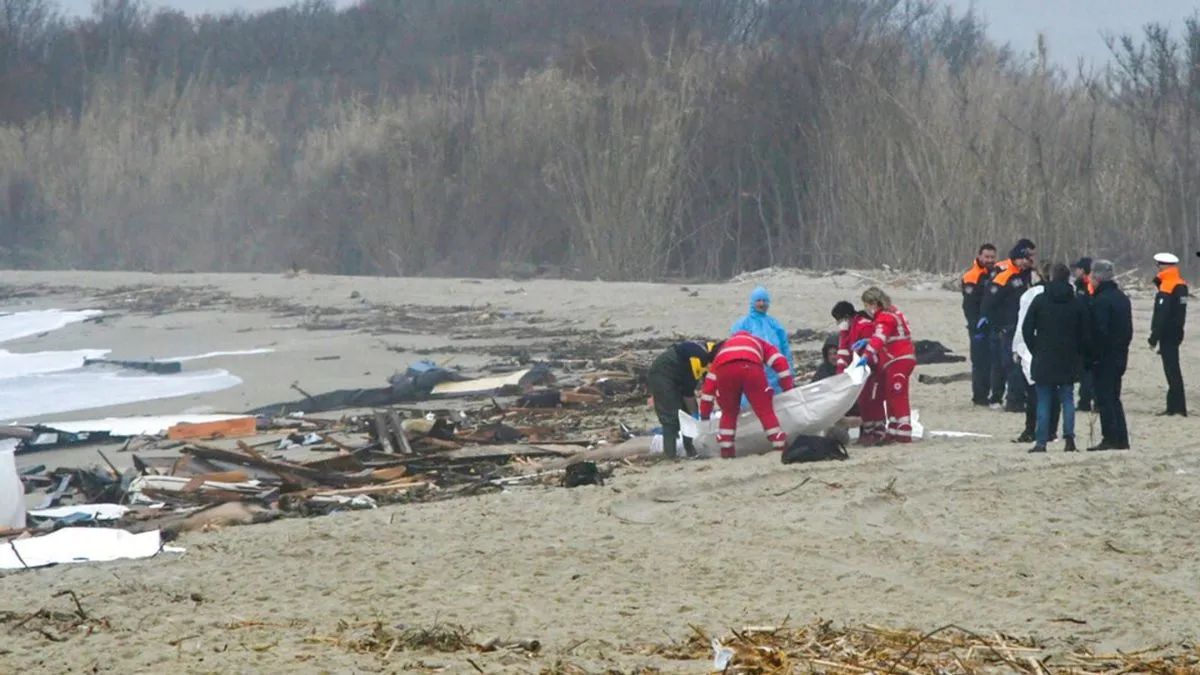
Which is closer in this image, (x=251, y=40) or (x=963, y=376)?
(x=963, y=376)

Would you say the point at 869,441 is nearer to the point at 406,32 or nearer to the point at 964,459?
the point at 964,459

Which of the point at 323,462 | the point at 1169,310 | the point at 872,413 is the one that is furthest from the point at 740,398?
the point at 1169,310

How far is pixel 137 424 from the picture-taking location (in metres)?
16.6

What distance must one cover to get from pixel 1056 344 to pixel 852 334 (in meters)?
1.59

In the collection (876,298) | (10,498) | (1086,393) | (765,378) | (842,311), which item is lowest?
(10,498)

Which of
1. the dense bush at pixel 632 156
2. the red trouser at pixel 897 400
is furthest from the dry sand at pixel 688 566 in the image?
the dense bush at pixel 632 156

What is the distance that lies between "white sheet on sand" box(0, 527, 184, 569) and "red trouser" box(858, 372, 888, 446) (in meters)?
5.04

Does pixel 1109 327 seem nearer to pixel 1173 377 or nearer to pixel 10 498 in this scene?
pixel 1173 377

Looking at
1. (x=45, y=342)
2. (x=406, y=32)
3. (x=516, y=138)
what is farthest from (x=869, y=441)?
(x=406, y=32)

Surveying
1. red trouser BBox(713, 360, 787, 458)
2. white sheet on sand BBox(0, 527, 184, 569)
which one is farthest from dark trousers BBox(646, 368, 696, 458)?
white sheet on sand BBox(0, 527, 184, 569)

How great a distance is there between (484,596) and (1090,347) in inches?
213

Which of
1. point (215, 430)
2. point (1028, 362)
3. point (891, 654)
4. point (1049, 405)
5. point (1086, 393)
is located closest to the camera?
point (891, 654)

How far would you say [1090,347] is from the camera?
38.7ft

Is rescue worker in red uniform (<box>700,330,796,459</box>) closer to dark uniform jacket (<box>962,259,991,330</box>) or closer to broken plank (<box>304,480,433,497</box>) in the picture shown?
broken plank (<box>304,480,433,497</box>)
